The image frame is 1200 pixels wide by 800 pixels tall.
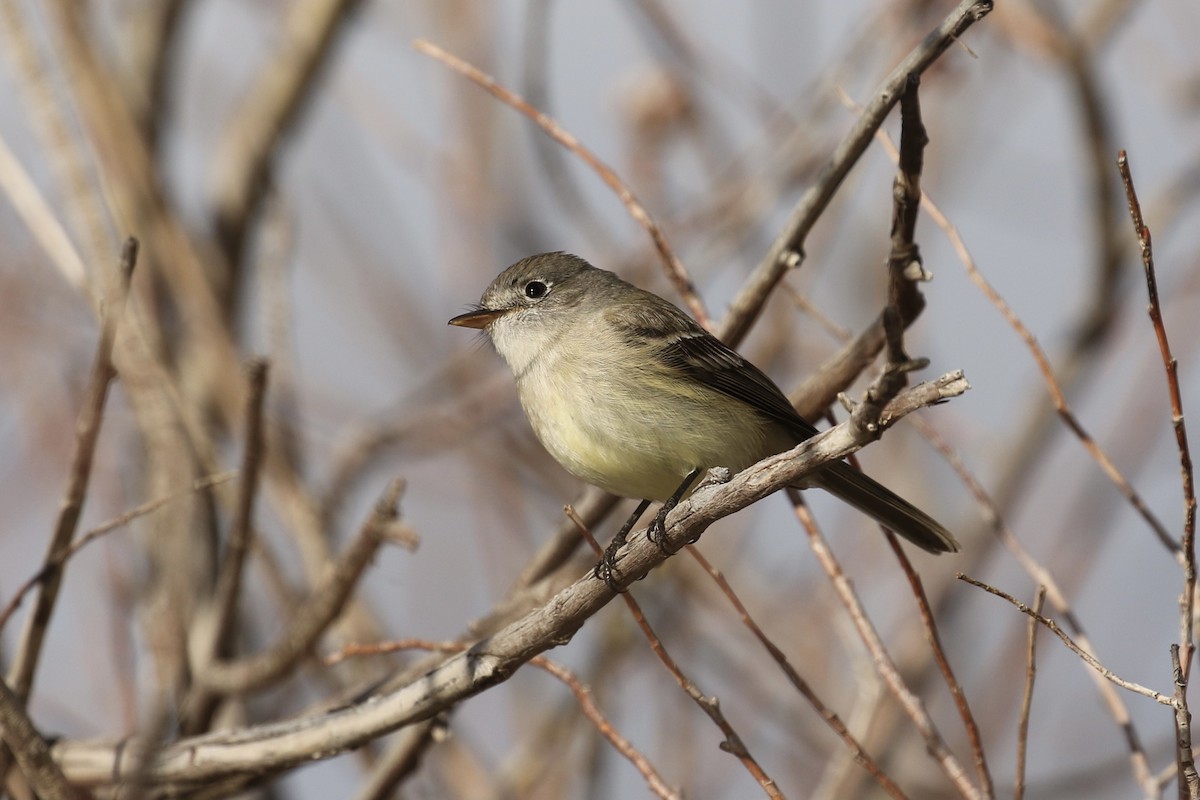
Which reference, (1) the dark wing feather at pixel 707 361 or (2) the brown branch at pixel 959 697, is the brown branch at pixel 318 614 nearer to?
(1) the dark wing feather at pixel 707 361

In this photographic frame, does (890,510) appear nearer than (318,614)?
No

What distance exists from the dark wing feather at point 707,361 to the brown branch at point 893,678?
94cm

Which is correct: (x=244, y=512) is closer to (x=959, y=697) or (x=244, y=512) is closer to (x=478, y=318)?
(x=478, y=318)

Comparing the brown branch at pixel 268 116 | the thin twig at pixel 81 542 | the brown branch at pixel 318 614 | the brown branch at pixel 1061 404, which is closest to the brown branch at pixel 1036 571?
the brown branch at pixel 1061 404

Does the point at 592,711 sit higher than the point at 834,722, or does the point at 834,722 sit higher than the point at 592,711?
the point at 592,711

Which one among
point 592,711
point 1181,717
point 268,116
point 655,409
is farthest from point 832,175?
point 268,116

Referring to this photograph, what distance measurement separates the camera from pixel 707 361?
3818 mm

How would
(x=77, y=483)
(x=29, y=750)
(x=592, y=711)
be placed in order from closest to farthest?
(x=592, y=711), (x=29, y=750), (x=77, y=483)

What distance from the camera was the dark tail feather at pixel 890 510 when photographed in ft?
11.7

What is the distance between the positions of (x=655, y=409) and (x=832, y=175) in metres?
1.09

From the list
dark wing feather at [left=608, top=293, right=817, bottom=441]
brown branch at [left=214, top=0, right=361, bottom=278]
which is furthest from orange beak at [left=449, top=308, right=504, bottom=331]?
brown branch at [left=214, top=0, right=361, bottom=278]

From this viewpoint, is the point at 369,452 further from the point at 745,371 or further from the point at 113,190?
the point at 745,371

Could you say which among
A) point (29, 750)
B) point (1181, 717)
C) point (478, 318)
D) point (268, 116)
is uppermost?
point (268, 116)

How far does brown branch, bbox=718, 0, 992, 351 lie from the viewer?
2.13 meters
